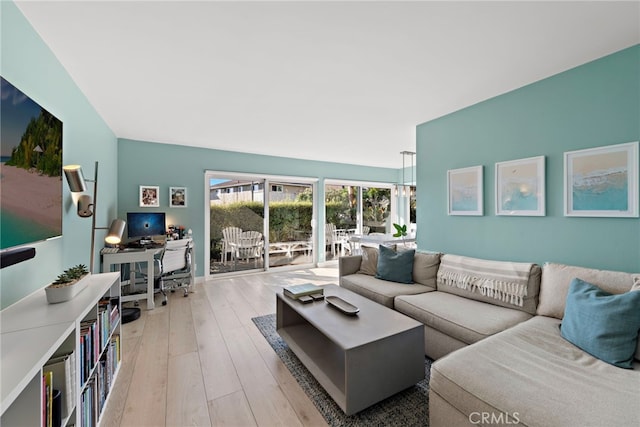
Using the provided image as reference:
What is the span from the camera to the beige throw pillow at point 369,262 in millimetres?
3391

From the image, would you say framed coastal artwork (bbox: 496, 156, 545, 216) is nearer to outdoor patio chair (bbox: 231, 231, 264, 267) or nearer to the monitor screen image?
outdoor patio chair (bbox: 231, 231, 264, 267)

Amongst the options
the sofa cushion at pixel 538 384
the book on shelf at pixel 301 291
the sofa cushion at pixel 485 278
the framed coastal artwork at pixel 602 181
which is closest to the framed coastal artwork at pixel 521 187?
the framed coastal artwork at pixel 602 181

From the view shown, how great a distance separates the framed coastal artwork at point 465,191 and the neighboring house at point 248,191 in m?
3.26

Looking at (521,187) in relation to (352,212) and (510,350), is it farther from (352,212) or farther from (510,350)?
(352,212)

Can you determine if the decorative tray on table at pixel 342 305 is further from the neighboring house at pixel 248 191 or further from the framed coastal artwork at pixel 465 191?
the neighboring house at pixel 248 191

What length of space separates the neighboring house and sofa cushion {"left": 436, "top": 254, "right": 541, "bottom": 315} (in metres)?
3.49

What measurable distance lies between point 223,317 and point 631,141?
4053 mm

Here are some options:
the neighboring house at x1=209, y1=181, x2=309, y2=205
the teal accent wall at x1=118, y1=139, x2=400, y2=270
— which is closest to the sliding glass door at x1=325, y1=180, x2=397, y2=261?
the neighboring house at x1=209, y1=181, x2=309, y2=205

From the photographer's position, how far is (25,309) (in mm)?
1329

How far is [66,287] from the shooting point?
4.73ft

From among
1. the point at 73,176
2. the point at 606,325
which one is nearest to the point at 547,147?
the point at 606,325

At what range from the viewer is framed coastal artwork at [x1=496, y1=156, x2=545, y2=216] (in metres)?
2.38

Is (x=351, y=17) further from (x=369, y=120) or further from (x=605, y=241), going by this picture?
(x=605, y=241)

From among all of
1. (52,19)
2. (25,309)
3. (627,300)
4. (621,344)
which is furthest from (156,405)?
(627,300)
